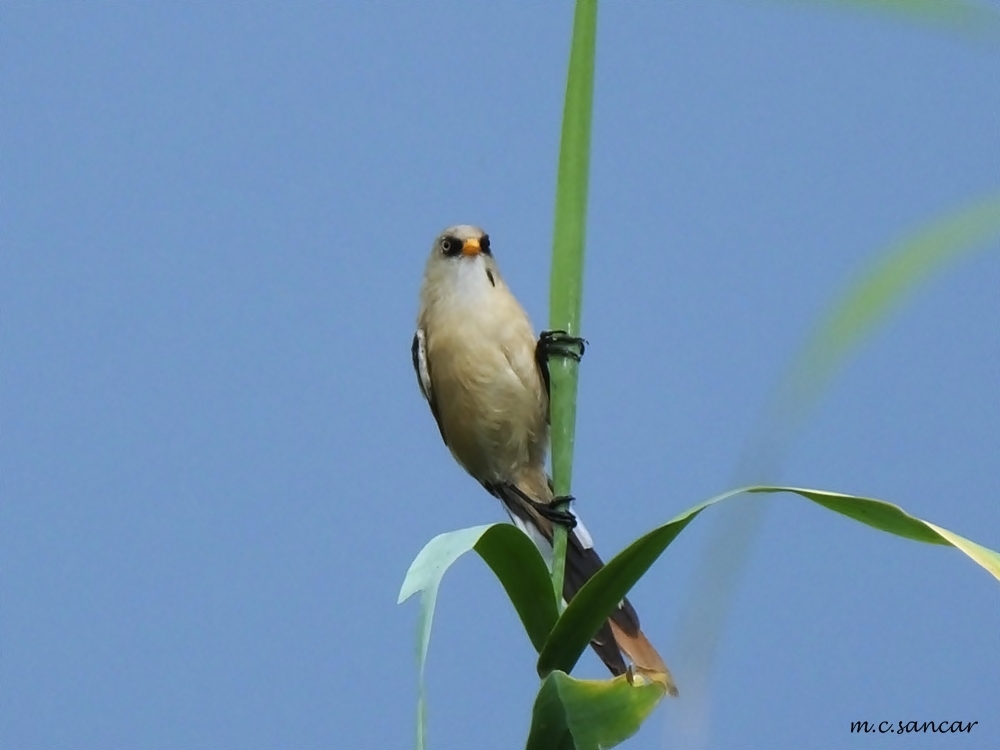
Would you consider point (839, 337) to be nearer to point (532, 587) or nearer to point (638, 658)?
point (532, 587)

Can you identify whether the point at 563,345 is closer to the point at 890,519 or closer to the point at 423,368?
the point at 890,519

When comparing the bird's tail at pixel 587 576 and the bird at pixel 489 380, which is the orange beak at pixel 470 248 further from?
the bird's tail at pixel 587 576

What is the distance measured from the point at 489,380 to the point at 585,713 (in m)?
1.22

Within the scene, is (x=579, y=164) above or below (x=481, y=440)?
above

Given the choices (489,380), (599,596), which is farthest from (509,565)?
(489,380)

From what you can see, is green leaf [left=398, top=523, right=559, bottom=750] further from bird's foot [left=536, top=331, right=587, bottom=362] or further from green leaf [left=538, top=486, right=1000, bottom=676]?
bird's foot [left=536, top=331, right=587, bottom=362]

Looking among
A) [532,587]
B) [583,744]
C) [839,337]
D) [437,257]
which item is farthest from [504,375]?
[839,337]

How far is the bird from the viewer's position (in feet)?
6.80

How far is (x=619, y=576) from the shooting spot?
3.09ft

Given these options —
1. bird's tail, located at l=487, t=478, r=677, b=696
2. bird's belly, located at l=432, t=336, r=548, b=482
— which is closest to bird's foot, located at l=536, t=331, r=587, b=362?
bird's tail, located at l=487, t=478, r=677, b=696

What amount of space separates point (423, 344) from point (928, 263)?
1840mm

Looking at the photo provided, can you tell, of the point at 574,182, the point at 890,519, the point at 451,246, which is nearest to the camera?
the point at 890,519

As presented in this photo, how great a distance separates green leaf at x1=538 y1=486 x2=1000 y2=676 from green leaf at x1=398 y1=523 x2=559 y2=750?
0.04 m

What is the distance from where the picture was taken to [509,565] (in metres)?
1.01
